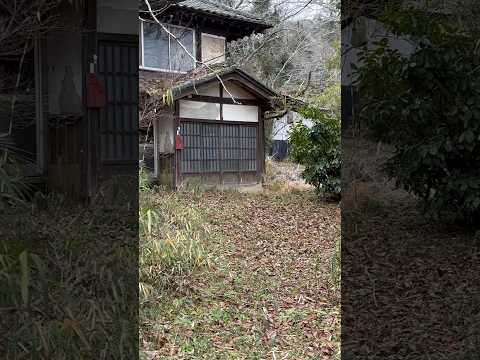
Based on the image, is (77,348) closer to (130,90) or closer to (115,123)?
(115,123)

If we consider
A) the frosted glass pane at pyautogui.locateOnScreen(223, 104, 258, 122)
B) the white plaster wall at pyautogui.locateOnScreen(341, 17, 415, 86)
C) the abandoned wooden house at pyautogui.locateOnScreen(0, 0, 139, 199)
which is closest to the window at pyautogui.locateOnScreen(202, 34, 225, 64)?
the frosted glass pane at pyautogui.locateOnScreen(223, 104, 258, 122)

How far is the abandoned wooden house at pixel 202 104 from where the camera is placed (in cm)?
254

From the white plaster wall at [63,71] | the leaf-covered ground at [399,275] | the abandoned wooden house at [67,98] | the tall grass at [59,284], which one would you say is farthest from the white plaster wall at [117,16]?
the leaf-covered ground at [399,275]

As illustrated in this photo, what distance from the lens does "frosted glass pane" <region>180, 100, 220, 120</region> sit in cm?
269

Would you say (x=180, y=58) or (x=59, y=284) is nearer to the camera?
(x=59, y=284)

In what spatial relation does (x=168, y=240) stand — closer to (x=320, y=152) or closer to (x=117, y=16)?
(x=117, y=16)

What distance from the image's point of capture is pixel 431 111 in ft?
8.93

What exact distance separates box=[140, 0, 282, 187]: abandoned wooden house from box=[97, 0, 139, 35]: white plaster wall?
69cm

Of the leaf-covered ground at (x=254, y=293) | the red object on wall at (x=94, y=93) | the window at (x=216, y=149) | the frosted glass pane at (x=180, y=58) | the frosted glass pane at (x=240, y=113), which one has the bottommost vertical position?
the leaf-covered ground at (x=254, y=293)

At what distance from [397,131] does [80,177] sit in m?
1.86

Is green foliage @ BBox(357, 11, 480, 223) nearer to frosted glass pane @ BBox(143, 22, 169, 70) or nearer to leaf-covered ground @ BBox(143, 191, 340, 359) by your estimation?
leaf-covered ground @ BBox(143, 191, 340, 359)

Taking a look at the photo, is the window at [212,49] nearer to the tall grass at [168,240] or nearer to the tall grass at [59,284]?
the tall grass at [168,240]

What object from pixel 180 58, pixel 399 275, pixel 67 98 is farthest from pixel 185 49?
pixel 399 275

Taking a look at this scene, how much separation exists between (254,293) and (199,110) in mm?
1021
